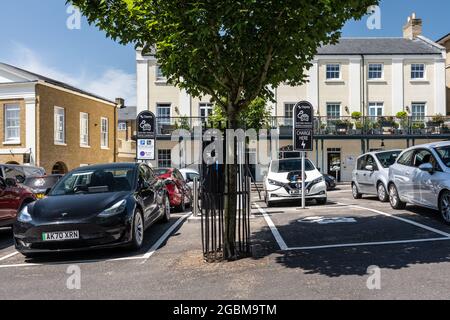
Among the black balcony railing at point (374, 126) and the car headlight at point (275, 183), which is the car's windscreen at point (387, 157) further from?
the black balcony railing at point (374, 126)

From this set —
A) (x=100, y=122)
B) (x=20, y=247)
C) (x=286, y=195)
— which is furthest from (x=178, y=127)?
(x=20, y=247)

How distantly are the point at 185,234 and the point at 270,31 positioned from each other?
4538 mm

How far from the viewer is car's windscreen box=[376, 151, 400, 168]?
44.1 ft

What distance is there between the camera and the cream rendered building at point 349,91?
33.3 metres

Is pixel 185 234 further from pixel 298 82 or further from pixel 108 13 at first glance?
pixel 108 13

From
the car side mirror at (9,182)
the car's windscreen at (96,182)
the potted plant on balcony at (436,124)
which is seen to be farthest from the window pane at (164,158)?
the car's windscreen at (96,182)

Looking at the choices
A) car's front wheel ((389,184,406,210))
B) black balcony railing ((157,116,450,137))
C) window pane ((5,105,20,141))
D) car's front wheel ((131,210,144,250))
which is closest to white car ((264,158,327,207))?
car's front wheel ((389,184,406,210))

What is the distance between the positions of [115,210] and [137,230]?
2.04 feet

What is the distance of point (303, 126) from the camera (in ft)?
42.8

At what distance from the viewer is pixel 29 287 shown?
5523 mm

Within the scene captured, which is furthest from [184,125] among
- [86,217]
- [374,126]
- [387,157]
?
[86,217]

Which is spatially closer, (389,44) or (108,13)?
(108,13)

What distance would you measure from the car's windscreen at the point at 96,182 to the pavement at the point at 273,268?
117 centimetres

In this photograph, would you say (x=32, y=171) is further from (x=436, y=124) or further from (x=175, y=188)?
(x=436, y=124)
